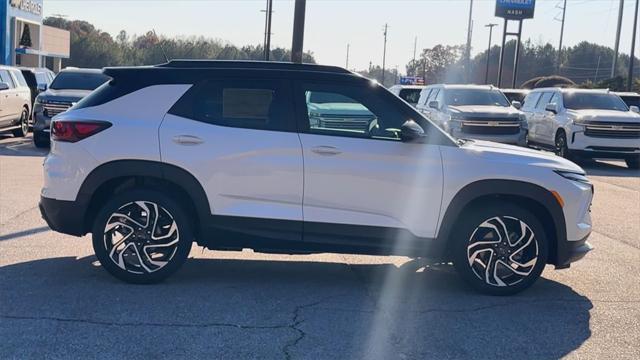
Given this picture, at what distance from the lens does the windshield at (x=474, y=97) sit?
66.0 ft

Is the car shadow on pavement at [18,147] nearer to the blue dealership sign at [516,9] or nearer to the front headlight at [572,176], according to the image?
the front headlight at [572,176]

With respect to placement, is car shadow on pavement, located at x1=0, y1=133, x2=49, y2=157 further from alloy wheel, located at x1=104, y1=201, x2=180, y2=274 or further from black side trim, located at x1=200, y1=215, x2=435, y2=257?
black side trim, located at x1=200, y1=215, x2=435, y2=257

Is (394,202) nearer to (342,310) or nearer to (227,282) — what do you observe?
(342,310)

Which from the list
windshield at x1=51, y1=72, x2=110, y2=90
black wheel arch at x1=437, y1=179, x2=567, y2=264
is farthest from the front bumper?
black wheel arch at x1=437, y1=179, x2=567, y2=264

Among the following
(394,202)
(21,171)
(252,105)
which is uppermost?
(252,105)

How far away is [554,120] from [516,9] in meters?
34.1

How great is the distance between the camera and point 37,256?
23.8 feet

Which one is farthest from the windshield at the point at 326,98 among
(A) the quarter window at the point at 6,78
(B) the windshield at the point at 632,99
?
(B) the windshield at the point at 632,99

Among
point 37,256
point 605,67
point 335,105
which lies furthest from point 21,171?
point 605,67

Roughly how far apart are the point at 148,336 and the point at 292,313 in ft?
3.81

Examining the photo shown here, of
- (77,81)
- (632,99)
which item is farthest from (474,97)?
(77,81)

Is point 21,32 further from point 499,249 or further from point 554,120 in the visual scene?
point 499,249

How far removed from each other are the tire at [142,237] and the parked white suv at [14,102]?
510 inches

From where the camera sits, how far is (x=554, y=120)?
1980 centimetres
